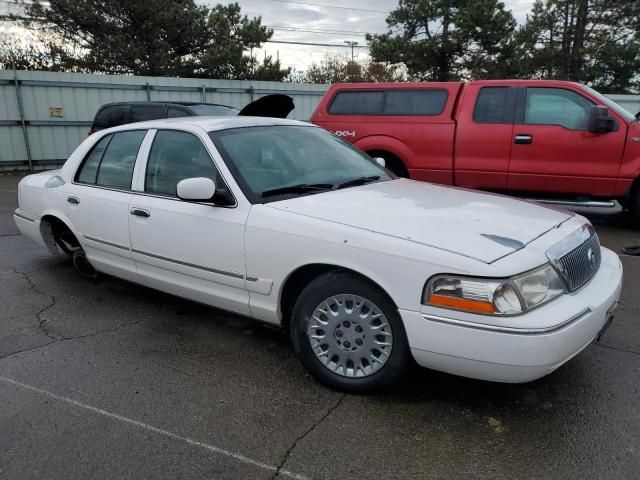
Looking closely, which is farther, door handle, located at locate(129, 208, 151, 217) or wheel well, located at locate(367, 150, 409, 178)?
wheel well, located at locate(367, 150, 409, 178)

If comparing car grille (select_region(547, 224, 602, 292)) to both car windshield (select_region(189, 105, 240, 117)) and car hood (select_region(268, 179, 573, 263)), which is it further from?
car windshield (select_region(189, 105, 240, 117))

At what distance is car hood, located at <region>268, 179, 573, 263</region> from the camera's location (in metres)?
2.69

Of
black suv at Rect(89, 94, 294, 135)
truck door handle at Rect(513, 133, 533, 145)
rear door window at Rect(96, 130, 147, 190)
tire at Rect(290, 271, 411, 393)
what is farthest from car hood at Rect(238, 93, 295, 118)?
tire at Rect(290, 271, 411, 393)

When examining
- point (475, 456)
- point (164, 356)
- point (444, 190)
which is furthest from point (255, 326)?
point (475, 456)

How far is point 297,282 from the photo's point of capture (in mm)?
3207

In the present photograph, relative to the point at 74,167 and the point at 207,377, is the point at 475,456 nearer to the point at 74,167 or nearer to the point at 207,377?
the point at 207,377

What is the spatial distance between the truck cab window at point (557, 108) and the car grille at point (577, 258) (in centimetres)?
421

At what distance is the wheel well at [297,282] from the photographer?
3014 millimetres

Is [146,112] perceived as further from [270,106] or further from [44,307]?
[44,307]

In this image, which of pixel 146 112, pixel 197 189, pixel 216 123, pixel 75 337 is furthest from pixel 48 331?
pixel 146 112

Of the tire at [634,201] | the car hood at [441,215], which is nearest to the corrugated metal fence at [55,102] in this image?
the tire at [634,201]

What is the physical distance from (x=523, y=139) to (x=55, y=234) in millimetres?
5668

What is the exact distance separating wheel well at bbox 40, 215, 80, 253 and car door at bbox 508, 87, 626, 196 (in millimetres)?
5389

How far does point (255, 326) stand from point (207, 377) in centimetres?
83
